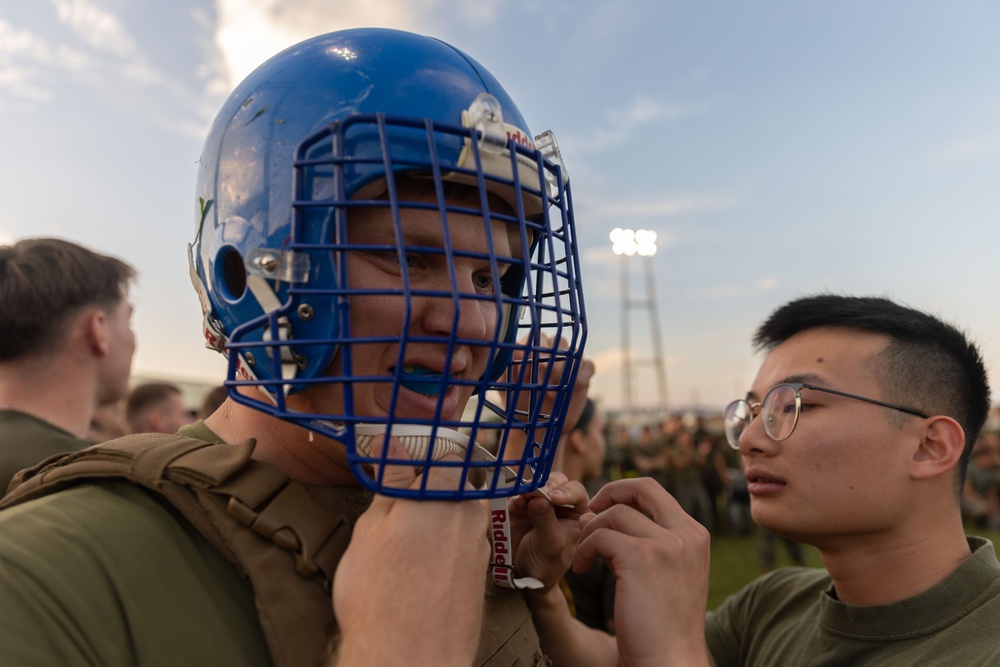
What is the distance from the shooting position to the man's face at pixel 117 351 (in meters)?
3.26

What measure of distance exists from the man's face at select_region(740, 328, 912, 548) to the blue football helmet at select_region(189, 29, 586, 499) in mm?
1579

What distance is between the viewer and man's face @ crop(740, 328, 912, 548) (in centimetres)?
252

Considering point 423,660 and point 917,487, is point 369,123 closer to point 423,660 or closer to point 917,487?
point 423,660

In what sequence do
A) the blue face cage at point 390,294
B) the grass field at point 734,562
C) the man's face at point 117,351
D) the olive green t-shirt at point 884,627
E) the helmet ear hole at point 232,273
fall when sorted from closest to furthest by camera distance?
1. the blue face cage at point 390,294
2. the helmet ear hole at point 232,273
3. the olive green t-shirt at point 884,627
4. the man's face at point 117,351
5. the grass field at point 734,562

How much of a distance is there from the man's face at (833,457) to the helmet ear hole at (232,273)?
7.22 ft

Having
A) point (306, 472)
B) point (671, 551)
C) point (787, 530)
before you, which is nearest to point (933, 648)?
point (787, 530)

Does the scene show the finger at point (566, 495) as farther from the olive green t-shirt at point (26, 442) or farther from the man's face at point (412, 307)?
the olive green t-shirt at point (26, 442)

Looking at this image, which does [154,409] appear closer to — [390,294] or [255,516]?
[255,516]

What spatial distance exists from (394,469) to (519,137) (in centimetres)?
78

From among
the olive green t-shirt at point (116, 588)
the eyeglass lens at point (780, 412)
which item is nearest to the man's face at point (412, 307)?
the olive green t-shirt at point (116, 588)

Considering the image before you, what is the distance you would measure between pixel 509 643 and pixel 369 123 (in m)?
1.30

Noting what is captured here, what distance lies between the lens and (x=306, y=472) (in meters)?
Answer: 1.59

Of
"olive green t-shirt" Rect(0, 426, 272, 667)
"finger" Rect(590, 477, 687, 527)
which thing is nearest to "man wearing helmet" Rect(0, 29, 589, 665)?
"olive green t-shirt" Rect(0, 426, 272, 667)

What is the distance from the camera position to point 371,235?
53.7 inches
